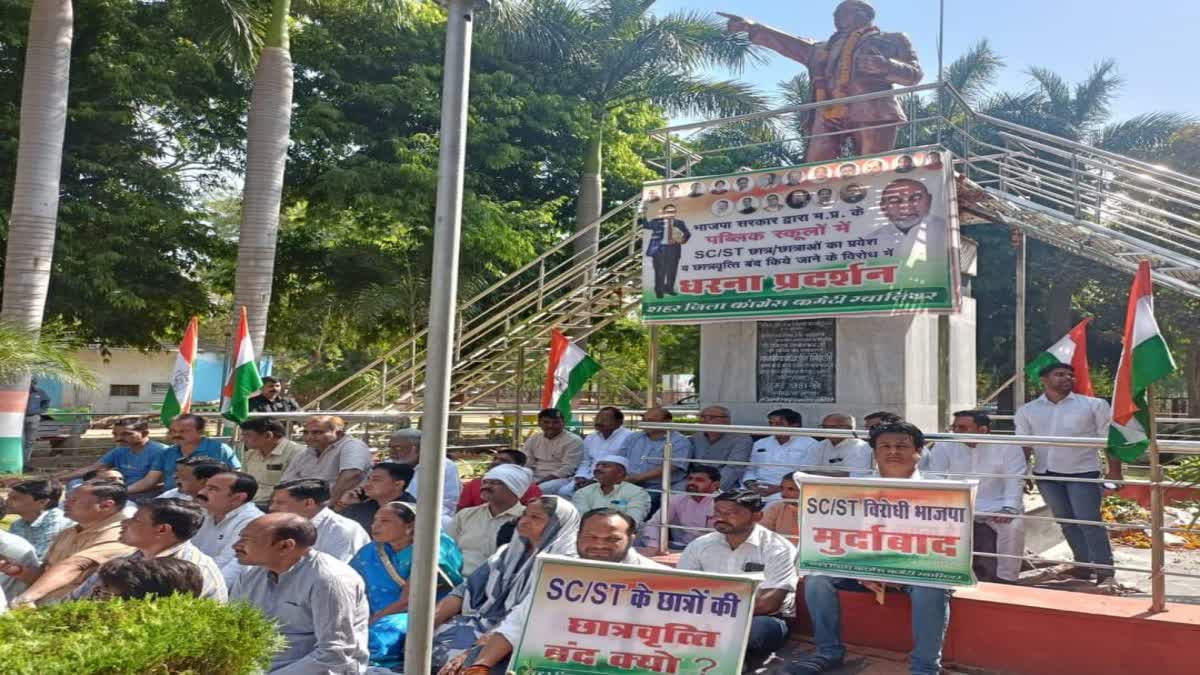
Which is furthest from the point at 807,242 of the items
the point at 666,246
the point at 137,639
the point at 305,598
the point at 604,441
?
the point at 137,639

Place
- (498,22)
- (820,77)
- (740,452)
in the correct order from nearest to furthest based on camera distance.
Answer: (740,452) < (820,77) < (498,22)

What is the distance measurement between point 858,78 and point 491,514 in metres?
6.29

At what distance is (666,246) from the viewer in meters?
10.1

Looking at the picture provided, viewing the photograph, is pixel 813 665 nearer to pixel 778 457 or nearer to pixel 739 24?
pixel 778 457

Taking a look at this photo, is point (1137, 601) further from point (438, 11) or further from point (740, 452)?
point (438, 11)

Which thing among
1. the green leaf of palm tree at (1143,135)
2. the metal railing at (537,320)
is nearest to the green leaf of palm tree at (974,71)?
the green leaf of palm tree at (1143,135)

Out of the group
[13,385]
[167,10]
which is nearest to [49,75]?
[13,385]

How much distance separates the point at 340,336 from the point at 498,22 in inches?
357

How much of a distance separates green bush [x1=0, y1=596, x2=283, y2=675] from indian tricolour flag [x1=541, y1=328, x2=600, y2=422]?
21.7 ft

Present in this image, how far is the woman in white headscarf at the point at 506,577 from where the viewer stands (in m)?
5.73

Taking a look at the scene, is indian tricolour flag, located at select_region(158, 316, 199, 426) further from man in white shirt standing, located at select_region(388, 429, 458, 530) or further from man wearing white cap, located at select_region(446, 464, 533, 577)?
man wearing white cap, located at select_region(446, 464, 533, 577)

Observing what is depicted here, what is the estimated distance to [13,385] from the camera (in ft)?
42.8

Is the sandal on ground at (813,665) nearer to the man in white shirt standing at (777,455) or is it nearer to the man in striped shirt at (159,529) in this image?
the man in white shirt standing at (777,455)

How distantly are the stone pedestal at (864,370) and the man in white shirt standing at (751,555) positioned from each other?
151 inches
